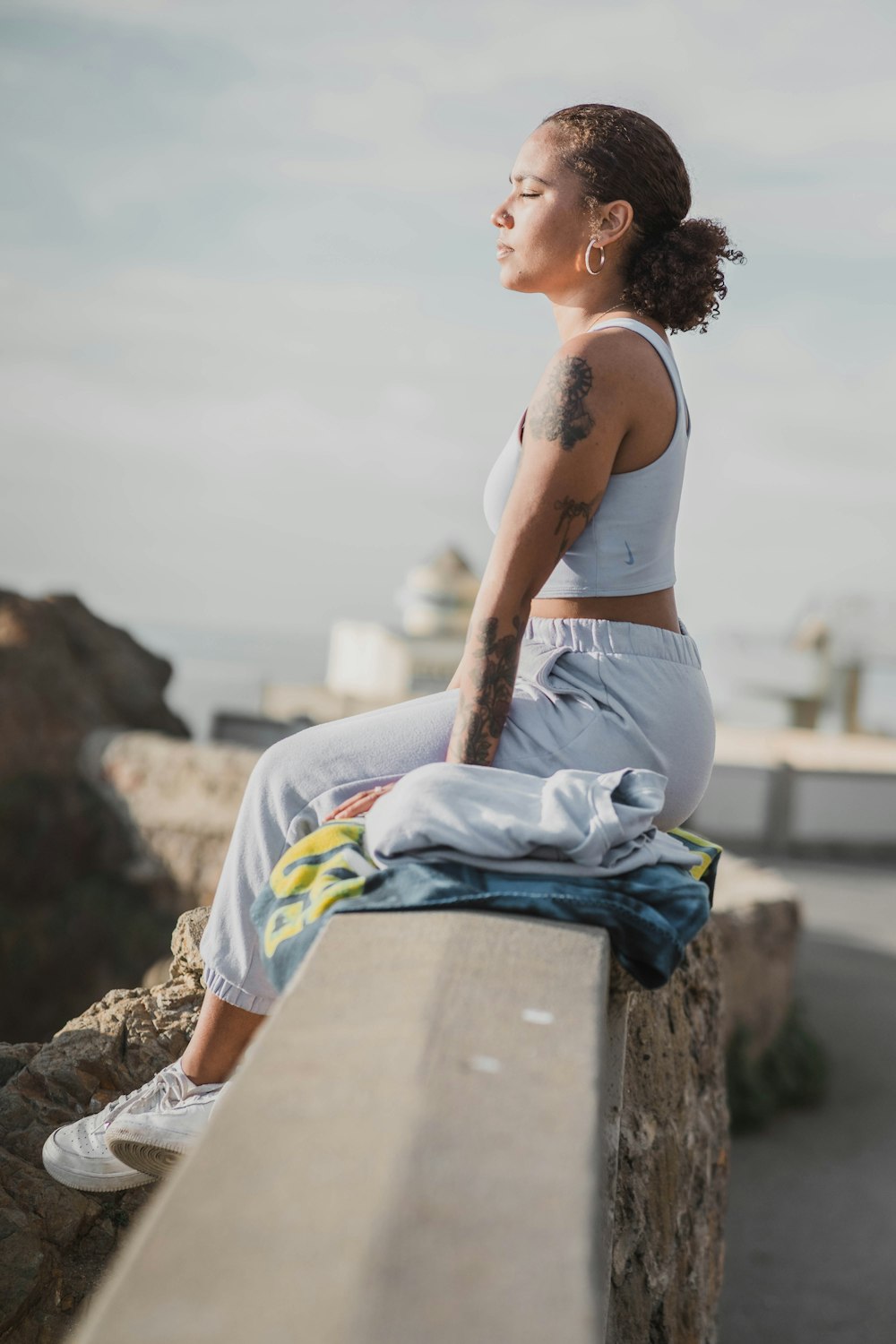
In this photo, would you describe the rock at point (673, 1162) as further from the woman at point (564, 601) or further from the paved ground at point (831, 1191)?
the paved ground at point (831, 1191)

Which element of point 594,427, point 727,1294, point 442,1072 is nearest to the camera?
point 442,1072

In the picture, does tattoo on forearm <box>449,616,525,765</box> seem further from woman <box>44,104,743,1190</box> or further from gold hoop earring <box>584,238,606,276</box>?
gold hoop earring <box>584,238,606,276</box>

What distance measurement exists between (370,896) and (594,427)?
812 mm

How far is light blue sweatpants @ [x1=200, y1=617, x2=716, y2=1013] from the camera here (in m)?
2.01

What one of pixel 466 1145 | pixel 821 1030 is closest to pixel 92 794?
pixel 821 1030

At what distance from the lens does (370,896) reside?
170cm

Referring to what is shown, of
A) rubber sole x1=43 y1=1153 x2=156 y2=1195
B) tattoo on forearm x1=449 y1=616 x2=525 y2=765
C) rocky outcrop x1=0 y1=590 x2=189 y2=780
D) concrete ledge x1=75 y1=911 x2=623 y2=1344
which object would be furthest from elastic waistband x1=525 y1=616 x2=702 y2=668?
rocky outcrop x1=0 y1=590 x2=189 y2=780

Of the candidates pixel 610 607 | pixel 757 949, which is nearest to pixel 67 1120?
pixel 610 607

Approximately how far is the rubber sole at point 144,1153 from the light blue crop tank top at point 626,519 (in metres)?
1.07

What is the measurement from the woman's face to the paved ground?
16.8ft

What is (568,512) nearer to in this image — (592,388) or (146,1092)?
(592,388)

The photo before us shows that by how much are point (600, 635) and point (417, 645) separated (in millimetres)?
14060

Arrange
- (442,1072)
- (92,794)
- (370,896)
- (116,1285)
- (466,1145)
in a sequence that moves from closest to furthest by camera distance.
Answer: (116,1285) < (466,1145) < (442,1072) < (370,896) < (92,794)

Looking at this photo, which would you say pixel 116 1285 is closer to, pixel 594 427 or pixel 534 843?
pixel 534 843
